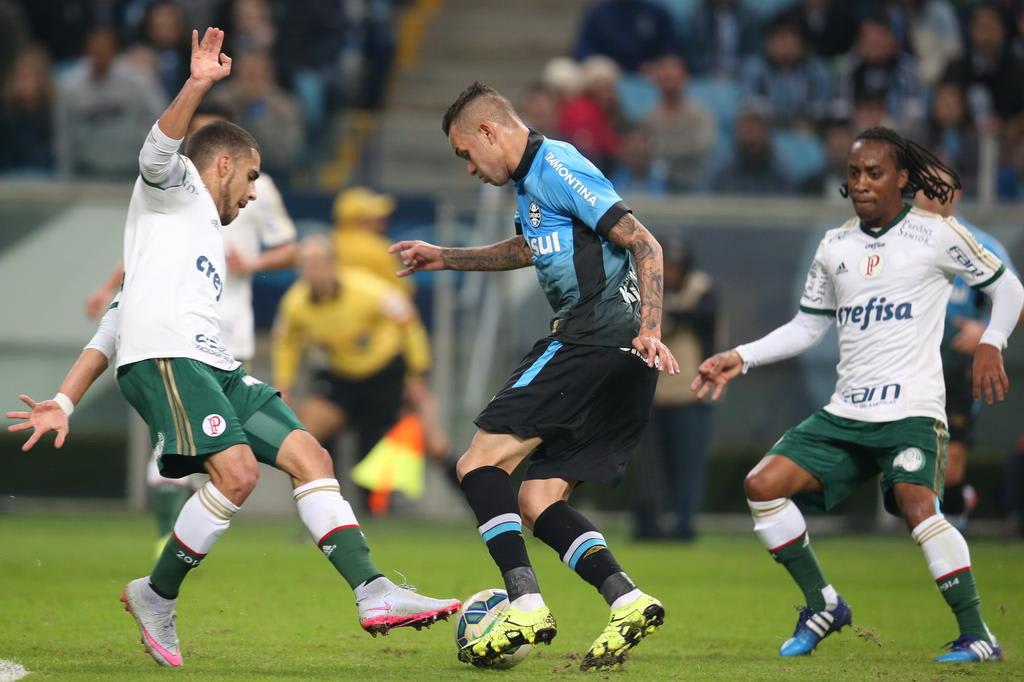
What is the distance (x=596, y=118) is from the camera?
51.3ft

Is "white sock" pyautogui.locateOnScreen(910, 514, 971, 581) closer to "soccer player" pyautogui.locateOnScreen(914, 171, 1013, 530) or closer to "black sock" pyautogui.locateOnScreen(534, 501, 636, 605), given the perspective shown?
"black sock" pyautogui.locateOnScreen(534, 501, 636, 605)

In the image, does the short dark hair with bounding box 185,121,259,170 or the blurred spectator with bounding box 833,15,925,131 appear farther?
the blurred spectator with bounding box 833,15,925,131

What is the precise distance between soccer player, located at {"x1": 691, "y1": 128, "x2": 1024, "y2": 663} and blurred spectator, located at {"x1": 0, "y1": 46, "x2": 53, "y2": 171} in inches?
383

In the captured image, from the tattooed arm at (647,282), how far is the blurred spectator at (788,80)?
33.4 ft

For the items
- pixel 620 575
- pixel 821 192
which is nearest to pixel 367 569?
pixel 620 575

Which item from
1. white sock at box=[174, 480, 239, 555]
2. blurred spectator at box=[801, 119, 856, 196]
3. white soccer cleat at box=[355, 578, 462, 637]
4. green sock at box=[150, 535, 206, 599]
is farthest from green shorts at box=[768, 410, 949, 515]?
blurred spectator at box=[801, 119, 856, 196]

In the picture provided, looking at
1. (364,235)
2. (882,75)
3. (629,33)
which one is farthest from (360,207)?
(882,75)

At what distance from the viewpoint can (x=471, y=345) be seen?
571 inches

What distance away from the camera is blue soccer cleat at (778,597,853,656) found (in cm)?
671

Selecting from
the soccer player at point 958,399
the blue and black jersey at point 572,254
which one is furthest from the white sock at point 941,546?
the soccer player at point 958,399

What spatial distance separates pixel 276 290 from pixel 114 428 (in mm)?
2026

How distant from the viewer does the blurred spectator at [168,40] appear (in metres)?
16.0

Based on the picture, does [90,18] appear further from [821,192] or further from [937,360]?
[937,360]

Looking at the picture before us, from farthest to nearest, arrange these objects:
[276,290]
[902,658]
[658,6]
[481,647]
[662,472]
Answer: [658,6] < [276,290] < [662,472] < [902,658] < [481,647]
